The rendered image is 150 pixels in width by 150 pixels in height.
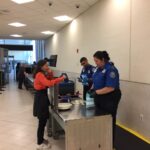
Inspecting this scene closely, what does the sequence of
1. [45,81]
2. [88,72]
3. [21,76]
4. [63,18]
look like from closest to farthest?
1. [45,81]
2. [88,72]
3. [63,18]
4. [21,76]

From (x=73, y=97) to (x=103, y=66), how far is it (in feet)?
3.68

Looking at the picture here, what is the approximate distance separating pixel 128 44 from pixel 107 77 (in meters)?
1.47

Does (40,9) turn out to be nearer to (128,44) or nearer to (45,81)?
(128,44)

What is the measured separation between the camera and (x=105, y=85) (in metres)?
2.94

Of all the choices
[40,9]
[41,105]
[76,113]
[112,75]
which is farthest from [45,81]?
[40,9]

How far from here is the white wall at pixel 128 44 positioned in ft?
11.7

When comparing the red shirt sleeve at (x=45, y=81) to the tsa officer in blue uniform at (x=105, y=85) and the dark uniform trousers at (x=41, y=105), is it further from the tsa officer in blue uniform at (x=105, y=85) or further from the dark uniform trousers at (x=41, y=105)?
the tsa officer in blue uniform at (x=105, y=85)

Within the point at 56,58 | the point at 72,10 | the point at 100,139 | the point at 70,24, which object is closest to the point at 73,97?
the point at 100,139

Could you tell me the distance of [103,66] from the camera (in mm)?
3006

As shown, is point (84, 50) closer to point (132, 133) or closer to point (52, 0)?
point (52, 0)

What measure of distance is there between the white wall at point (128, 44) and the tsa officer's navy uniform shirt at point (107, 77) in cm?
86

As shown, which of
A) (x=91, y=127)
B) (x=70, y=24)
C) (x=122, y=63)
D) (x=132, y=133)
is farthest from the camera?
(x=70, y=24)

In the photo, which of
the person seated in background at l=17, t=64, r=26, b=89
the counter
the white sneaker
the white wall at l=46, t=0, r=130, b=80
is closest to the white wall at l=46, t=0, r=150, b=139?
the white wall at l=46, t=0, r=130, b=80

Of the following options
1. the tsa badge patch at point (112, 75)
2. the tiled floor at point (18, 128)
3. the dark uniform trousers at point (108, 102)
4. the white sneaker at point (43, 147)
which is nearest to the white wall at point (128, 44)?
the dark uniform trousers at point (108, 102)
